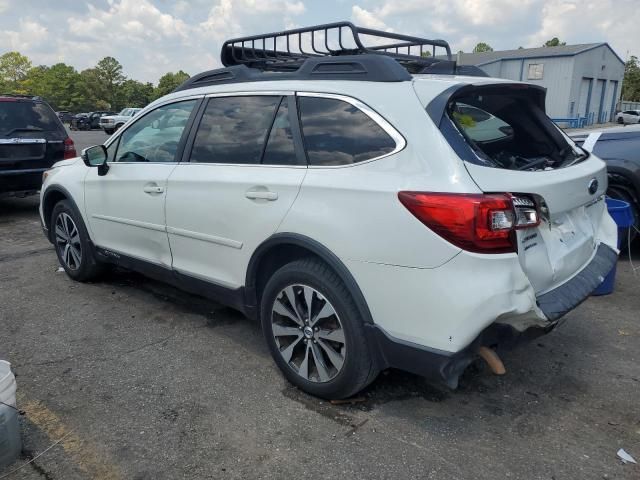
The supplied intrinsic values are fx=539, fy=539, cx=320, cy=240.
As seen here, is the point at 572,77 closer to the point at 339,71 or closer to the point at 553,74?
the point at 553,74

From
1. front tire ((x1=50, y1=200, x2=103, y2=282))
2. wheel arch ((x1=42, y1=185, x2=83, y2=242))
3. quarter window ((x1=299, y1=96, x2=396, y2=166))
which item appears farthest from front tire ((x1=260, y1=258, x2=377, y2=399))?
wheel arch ((x1=42, y1=185, x2=83, y2=242))

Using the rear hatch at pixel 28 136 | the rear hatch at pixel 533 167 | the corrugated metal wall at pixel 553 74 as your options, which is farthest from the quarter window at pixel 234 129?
the corrugated metal wall at pixel 553 74

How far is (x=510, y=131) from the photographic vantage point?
3.39 metres

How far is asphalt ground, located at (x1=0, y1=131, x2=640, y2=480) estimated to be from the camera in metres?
2.54

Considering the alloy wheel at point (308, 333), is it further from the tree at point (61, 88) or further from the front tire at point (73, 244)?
the tree at point (61, 88)

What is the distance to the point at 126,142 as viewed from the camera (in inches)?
173

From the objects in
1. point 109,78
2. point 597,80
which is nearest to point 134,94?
point 109,78

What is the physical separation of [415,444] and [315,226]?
1.20 m

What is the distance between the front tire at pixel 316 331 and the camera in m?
2.76

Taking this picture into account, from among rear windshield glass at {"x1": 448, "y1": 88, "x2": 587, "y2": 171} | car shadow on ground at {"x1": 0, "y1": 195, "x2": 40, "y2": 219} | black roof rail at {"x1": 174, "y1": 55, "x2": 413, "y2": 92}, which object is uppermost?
black roof rail at {"x1": 174, "y1": 55, "x2": 413, "y2": 92}

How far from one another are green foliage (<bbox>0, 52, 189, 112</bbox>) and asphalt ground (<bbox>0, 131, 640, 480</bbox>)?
87174 mm

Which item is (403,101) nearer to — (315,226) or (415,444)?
(315,226)

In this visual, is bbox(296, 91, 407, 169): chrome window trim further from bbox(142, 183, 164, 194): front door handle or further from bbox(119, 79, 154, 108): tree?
bbox(119, 79, 154, 108): tree

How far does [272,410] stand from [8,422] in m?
1.28
